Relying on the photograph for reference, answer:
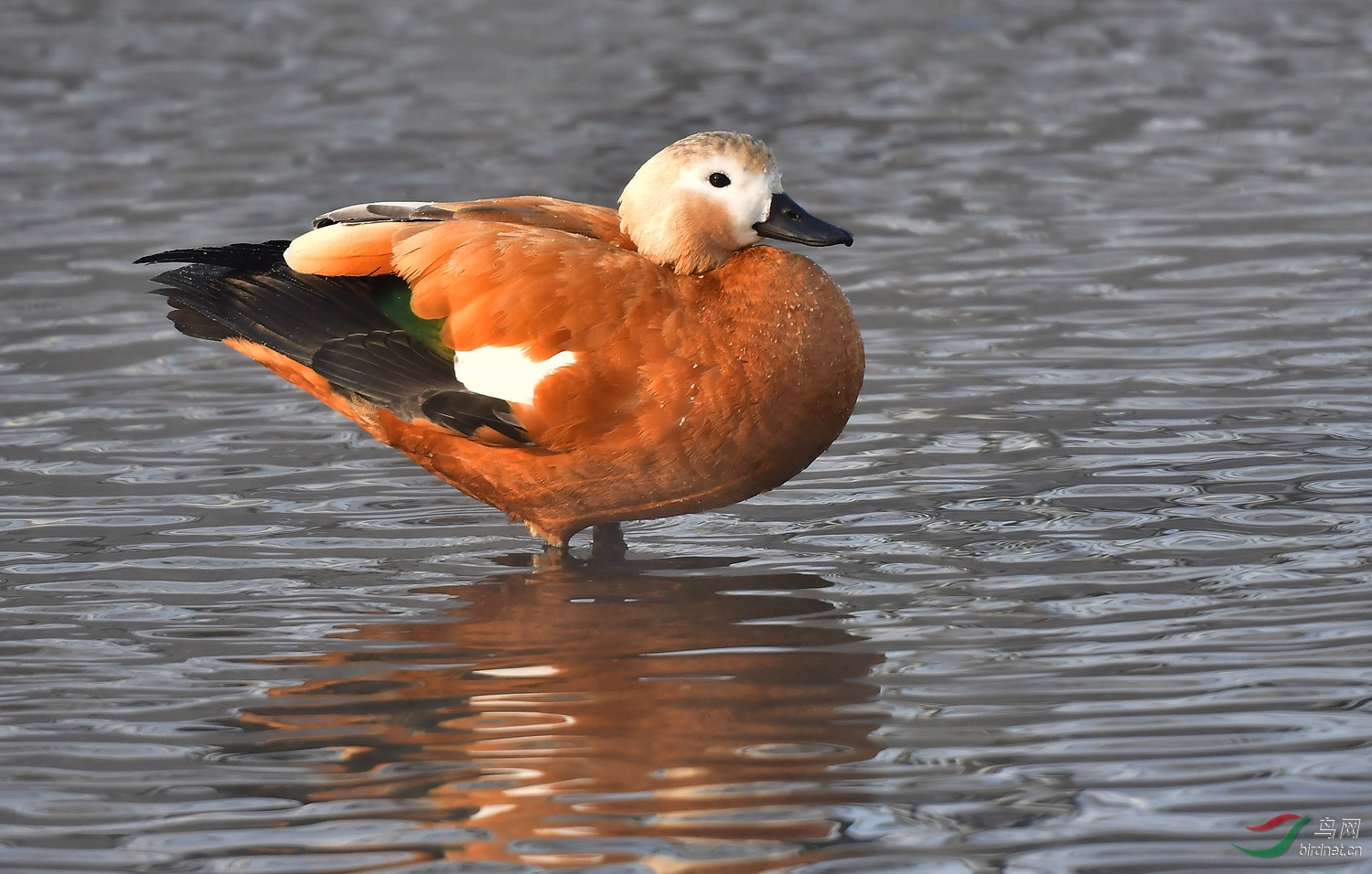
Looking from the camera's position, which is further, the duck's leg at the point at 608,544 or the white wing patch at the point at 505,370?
the duck's leg at the point at 608,544

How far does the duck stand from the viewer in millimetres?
5906

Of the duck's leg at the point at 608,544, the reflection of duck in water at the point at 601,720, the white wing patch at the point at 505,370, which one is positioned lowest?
the reflection of duck in water at the point at 601,720

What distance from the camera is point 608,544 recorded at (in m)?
6.70

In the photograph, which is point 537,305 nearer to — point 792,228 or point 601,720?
point 792,228

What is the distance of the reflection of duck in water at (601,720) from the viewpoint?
448cm

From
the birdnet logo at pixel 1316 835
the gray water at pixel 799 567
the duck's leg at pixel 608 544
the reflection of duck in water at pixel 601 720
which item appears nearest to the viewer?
the birdnet logo at pixel 1316 835

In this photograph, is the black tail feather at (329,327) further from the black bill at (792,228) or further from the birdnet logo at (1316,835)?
the birdnet logo at (1316,835)

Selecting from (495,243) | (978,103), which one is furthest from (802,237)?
(978,103)

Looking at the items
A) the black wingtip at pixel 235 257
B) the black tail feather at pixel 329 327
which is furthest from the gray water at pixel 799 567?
the black wingtip at pixel 235 257

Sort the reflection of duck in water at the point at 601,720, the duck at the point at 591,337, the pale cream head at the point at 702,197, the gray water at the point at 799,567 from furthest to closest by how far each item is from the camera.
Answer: the pale cream head at the point at 702,197
the duck at the point at 591,337
the gray water at the point at 799,567
the reflection of duck in water at the point at 601,720

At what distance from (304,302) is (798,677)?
86.7 inches

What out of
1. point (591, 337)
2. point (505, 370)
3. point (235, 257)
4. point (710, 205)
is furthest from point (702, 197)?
point (235, 257)

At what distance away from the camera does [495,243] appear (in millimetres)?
6176

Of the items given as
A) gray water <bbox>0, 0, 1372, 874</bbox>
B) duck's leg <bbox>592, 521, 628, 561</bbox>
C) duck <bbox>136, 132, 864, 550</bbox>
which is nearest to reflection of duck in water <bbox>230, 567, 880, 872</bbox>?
gray water <bbox>0, 0, 1372, 874</bbox>
